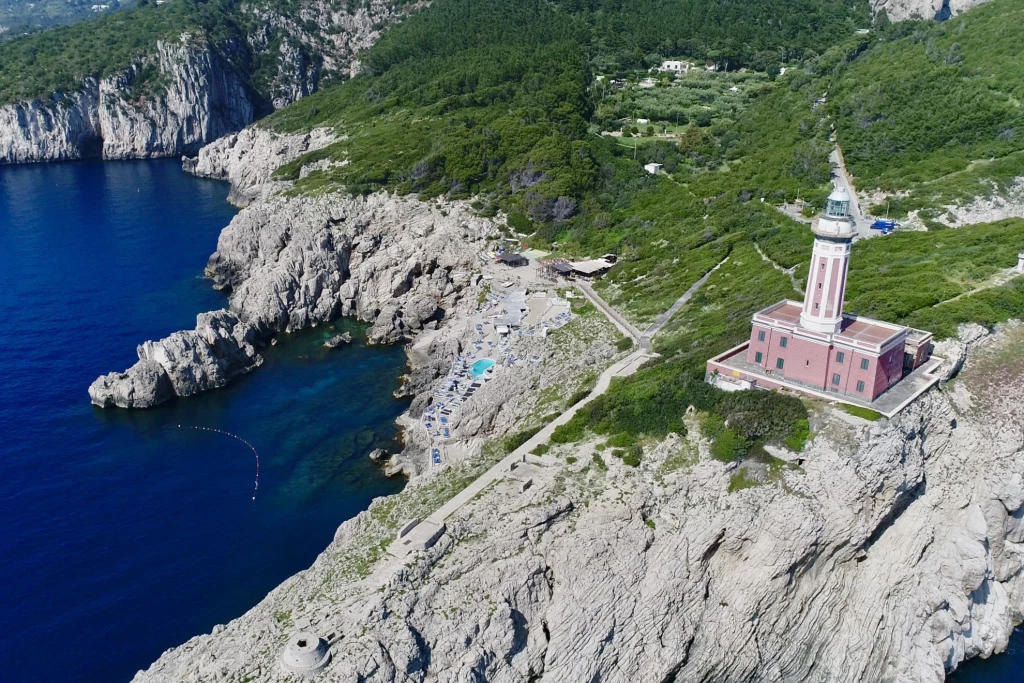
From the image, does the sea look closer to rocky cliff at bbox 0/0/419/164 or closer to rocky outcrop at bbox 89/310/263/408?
→ rocky outcrop at bbox 89/310/263/408

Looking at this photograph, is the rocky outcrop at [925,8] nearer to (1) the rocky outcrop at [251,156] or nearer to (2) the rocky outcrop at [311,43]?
(2) the rocky outcrop at [311,43]

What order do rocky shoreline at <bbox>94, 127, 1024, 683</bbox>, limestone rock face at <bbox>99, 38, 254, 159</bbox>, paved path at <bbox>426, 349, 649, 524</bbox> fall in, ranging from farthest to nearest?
limestone rock face at <bbox>99, 38, 254, 159</bbox>, paved path at <bbox>426, 349, 649, 524</bbox>, rocky shoreline at <bbox>94, 127, 1024, 683</bbox>

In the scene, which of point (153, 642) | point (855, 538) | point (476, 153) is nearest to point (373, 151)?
point (476, 153)

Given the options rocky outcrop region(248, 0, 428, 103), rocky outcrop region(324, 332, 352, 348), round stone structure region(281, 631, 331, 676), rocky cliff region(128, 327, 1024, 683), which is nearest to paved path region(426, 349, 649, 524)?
rocky cliff region(128, 327, 1024, 683)

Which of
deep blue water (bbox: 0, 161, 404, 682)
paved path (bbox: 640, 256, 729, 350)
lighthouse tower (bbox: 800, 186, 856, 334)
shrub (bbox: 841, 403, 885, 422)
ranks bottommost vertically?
deep blue water (bbox: 0, 161, 404, 682)

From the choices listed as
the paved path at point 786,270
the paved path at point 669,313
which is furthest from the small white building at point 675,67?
the paved path at point 669,313

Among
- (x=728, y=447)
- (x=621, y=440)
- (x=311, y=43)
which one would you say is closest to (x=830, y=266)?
(x=728, y=447)

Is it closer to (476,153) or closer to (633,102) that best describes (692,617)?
(476,153)
